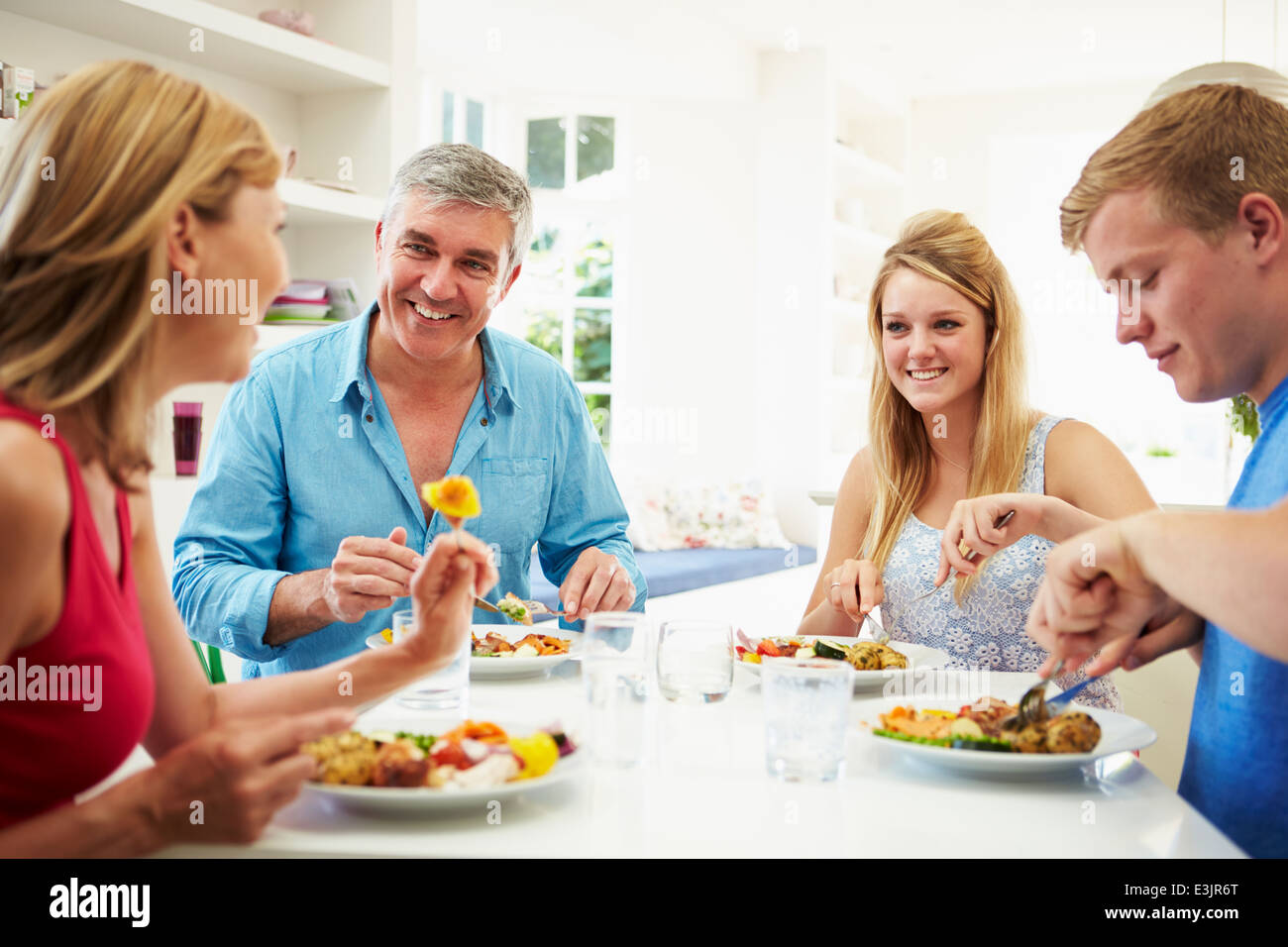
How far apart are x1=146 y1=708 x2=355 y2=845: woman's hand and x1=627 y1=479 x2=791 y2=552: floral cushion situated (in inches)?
192

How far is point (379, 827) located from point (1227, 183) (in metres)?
1.01

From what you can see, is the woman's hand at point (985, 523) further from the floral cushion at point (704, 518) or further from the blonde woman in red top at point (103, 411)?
the floral cushion at point (704, 518)

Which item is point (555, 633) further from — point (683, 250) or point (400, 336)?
point (683, 250)

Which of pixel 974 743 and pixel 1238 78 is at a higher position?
pixel 1238 78

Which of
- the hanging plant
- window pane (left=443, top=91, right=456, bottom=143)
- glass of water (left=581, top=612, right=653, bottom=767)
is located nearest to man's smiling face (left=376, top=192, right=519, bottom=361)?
glass of water (left=581, top=612, right=653, bottom=767)

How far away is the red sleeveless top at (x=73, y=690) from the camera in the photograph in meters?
0.93

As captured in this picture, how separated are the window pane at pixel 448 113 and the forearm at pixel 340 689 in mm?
4888

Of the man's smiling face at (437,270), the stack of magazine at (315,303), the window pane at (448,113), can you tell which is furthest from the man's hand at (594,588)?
the window pane at (448,113)

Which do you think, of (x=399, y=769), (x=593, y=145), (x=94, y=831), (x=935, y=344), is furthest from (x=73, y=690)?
(x=593, y=145)

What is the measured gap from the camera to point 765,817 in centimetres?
96

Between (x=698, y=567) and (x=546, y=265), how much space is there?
2.05 meters

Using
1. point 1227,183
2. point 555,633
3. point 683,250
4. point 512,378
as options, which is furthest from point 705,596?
point 1227,183

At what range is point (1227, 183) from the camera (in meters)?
1.14

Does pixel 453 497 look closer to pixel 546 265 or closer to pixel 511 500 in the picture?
pixel 511 500
